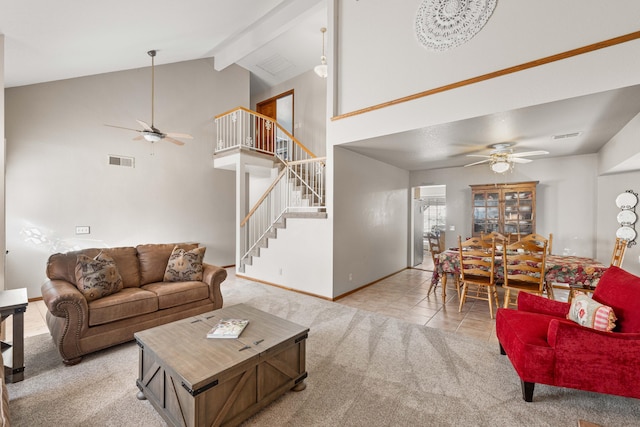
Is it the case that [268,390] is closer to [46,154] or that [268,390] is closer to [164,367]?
[164,367]

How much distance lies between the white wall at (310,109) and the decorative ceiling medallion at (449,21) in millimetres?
4146

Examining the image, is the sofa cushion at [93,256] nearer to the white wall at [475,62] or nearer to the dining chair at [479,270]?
the white wall at [475,62]

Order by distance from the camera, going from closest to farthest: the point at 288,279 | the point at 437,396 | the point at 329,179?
the point at 437,396 < the point at 329,179 < the point at 288,279

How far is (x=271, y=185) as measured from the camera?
5.86m

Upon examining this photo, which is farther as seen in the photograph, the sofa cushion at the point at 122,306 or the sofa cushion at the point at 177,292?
the sofa cushion at the point at 177,292

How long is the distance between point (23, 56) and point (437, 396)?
19.4 feet

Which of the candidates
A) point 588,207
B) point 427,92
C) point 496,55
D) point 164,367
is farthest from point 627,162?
point 164,367

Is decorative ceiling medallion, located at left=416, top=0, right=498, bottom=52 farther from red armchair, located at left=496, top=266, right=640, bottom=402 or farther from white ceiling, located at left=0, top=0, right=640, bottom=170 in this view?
red armchair, located at left=496, top=266, right=640, bottom=402

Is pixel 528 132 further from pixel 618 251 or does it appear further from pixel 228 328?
pixel 228 328

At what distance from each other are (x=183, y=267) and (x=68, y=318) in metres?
1.26

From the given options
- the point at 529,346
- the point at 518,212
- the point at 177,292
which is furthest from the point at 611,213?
the point at 177,292

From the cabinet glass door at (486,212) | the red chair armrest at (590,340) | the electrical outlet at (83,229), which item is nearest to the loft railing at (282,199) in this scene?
the electrical outlet at (83,229)

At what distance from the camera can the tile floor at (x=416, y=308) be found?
3.41 metres

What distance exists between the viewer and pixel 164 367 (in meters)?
1.76
